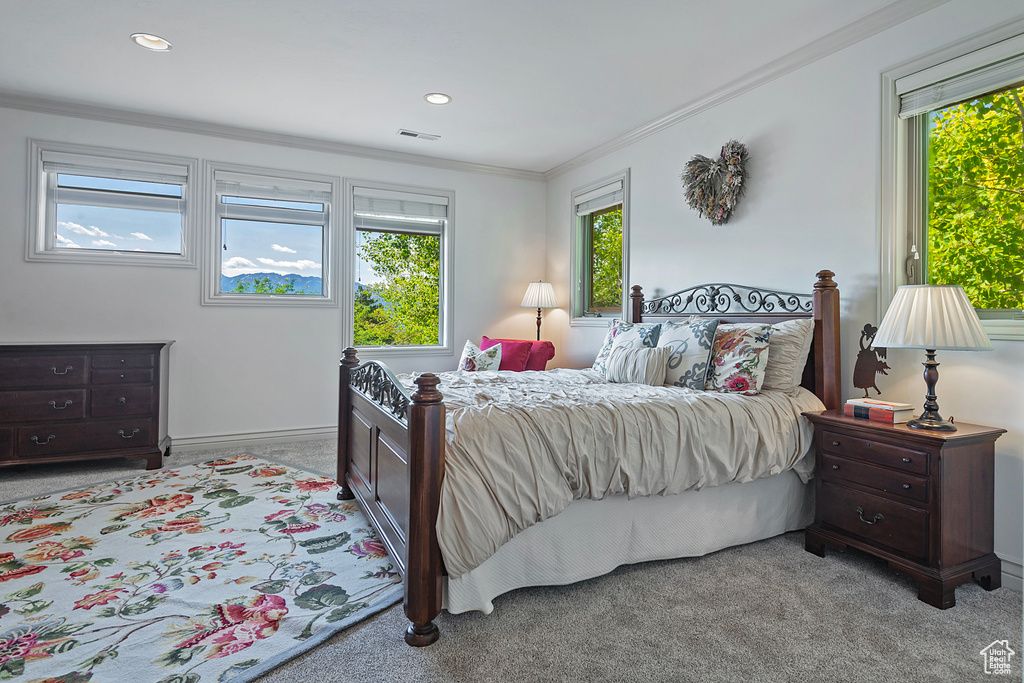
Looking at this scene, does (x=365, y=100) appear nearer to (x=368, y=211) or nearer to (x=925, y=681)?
(x=368, y=211)

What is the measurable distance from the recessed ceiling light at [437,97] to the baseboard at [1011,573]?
3759mm

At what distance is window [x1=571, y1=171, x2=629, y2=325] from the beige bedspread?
1.94 meters

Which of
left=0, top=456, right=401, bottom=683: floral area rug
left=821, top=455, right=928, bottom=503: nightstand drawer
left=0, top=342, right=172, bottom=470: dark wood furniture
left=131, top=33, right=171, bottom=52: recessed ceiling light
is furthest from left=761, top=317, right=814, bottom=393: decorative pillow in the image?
left=0, top=342, right=172, bottom=470: dark wood furniture

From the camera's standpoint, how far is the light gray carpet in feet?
5.31

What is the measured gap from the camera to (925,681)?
62.6 inches

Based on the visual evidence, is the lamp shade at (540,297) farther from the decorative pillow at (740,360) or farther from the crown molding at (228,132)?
the decorative pillow at (740,360)

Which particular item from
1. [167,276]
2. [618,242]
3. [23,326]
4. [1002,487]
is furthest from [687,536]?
[23,326]

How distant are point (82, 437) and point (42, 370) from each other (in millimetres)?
487

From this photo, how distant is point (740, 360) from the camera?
2.79 m

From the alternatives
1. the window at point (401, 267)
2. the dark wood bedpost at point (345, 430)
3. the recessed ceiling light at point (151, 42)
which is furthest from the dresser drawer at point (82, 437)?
the recessed ceiling light at point (151, 42)

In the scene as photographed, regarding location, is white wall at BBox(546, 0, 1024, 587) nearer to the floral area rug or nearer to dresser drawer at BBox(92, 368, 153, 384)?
the floral area rug

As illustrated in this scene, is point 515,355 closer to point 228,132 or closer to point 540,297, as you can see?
point 540,297

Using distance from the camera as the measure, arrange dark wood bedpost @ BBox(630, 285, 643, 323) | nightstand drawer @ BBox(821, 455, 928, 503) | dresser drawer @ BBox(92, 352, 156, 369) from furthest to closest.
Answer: dark wood bedpost @ BBox(630, 285, 643, 323)
dresser drawer @ BBox(92, 352, 156, 369)
nightstand drawer @ BBox(821, 455, 928, 503)

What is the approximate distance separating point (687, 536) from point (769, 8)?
8.11 ft
